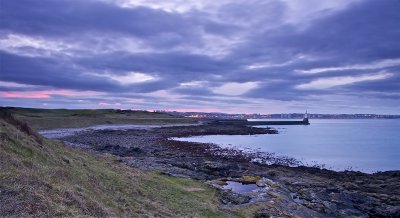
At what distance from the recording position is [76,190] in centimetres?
1151

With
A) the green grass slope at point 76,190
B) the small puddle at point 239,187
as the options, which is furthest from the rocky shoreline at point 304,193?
the green grass slope at point 76,190

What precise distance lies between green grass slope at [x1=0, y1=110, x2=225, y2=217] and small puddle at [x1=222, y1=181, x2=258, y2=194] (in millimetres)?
1610

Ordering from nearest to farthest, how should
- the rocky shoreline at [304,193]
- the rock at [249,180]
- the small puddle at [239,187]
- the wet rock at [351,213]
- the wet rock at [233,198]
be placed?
the rocky shoreline at [304,193] < the wet rock at [233,198] < the wet rock at [351,213] < the small puddle at [239,187] < the rock at [249,180]

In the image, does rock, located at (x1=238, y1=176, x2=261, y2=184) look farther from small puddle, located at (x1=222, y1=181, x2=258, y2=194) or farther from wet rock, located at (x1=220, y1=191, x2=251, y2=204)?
wet rock, located at (x1=220, y1=191, x2=251, y2=204)

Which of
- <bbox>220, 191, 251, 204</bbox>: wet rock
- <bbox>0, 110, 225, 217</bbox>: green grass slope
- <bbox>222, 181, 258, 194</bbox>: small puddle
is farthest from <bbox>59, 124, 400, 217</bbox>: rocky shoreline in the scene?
<bbox>0, 110, 225, 217</bbox>: green grass slope

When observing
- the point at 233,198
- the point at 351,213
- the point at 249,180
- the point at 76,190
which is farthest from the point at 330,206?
the point at 76,190

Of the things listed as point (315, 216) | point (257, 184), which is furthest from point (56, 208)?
point (257, 184)

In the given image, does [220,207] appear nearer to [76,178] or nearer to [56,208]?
[76,178]

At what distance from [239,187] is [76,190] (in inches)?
465

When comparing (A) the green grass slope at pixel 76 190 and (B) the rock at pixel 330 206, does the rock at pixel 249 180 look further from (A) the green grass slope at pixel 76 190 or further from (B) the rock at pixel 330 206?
(B) the rock at pixel 330 206

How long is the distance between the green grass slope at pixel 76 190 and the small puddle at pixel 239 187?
1.61 meters

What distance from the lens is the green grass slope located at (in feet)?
31.0

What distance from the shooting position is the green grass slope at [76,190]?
9.45 meters

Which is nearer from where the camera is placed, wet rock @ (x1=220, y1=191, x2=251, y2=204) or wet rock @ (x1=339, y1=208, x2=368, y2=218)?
wet rock @ (x1=220, y1=191, x2=251, y2=204)
